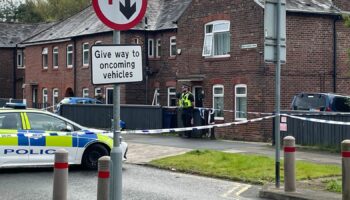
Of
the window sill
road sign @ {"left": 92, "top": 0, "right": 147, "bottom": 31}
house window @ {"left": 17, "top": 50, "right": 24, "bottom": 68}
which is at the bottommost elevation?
road sign @ {"left": 92, "top": 0, "right": 147, "bottom": 31}

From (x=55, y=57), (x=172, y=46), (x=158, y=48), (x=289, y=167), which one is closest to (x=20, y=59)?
(x=55, y=57)

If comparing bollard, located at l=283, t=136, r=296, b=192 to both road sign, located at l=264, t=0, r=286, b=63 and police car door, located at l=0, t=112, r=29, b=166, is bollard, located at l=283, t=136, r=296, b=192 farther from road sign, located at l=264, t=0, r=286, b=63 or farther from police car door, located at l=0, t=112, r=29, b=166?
police car door, located at l=0, t=112, r=29, b=166

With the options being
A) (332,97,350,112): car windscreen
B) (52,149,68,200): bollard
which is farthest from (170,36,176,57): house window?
(52,149,68,200): bollard

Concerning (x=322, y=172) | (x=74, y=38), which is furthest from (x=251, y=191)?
(x=74, y=38)

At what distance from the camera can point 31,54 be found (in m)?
47.8

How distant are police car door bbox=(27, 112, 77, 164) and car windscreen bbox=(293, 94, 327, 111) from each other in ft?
32.5

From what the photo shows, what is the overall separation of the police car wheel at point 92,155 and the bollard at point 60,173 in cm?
641

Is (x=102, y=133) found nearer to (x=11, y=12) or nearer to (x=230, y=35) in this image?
(x=230, y=35)

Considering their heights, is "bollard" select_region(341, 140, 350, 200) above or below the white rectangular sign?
below

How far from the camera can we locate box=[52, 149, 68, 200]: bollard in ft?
Answer: 27.4

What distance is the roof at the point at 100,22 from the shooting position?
3697cm

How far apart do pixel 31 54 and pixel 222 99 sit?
80.3 feet

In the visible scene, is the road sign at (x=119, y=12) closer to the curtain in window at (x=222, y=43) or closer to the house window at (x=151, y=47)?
the curtain in window at (x=222, y=43)

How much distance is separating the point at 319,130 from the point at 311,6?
25.7ft
